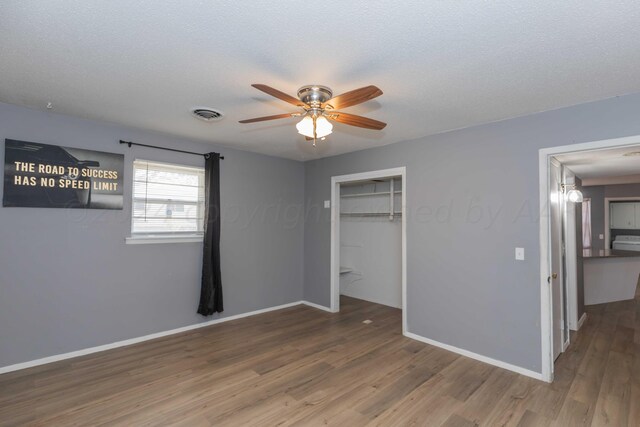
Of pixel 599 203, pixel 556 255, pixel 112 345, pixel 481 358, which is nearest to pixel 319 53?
pixel 556 255

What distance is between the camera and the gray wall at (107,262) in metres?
2.85

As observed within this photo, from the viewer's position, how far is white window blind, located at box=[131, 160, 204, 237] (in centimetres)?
358

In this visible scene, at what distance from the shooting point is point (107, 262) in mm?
3322

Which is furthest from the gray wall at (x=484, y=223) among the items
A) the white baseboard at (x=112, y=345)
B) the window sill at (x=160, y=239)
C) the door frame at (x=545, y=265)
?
the white baseboard at (x=112, y=345)

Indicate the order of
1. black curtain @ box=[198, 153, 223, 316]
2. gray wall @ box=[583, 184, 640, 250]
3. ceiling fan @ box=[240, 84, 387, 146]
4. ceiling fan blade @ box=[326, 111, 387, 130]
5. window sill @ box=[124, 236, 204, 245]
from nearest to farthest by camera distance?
ceiling fan @ box=[240, 84, 387, 146], ceiling fan blade @ box=[326, 111, 387, 130], window sill @ box=[124, 236, 204, 245], black curtain @ box=[198, 153, 223, 316], gray wall @ box=[583, 184, 640, 250]

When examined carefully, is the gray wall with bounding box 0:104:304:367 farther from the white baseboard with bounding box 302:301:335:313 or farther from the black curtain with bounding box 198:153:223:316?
the white baseboard with bounding box 302:301:335:313

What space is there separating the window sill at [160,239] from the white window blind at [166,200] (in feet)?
0.19

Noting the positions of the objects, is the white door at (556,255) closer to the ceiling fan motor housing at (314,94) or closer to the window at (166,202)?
the ceiling fan motor housing at (314,94)

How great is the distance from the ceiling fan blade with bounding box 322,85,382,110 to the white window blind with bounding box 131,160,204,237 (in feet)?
8.31

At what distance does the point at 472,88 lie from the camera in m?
2.35

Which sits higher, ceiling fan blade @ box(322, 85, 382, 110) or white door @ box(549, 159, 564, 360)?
ceiling fan blade @ box(322, 85, 382, 110)

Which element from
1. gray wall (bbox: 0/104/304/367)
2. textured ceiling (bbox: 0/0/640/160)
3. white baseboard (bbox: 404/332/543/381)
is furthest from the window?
white baseboard (bbox: 404/332/543/381)

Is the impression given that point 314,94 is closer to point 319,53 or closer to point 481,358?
point 319,53

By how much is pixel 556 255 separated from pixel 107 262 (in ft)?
15.3
